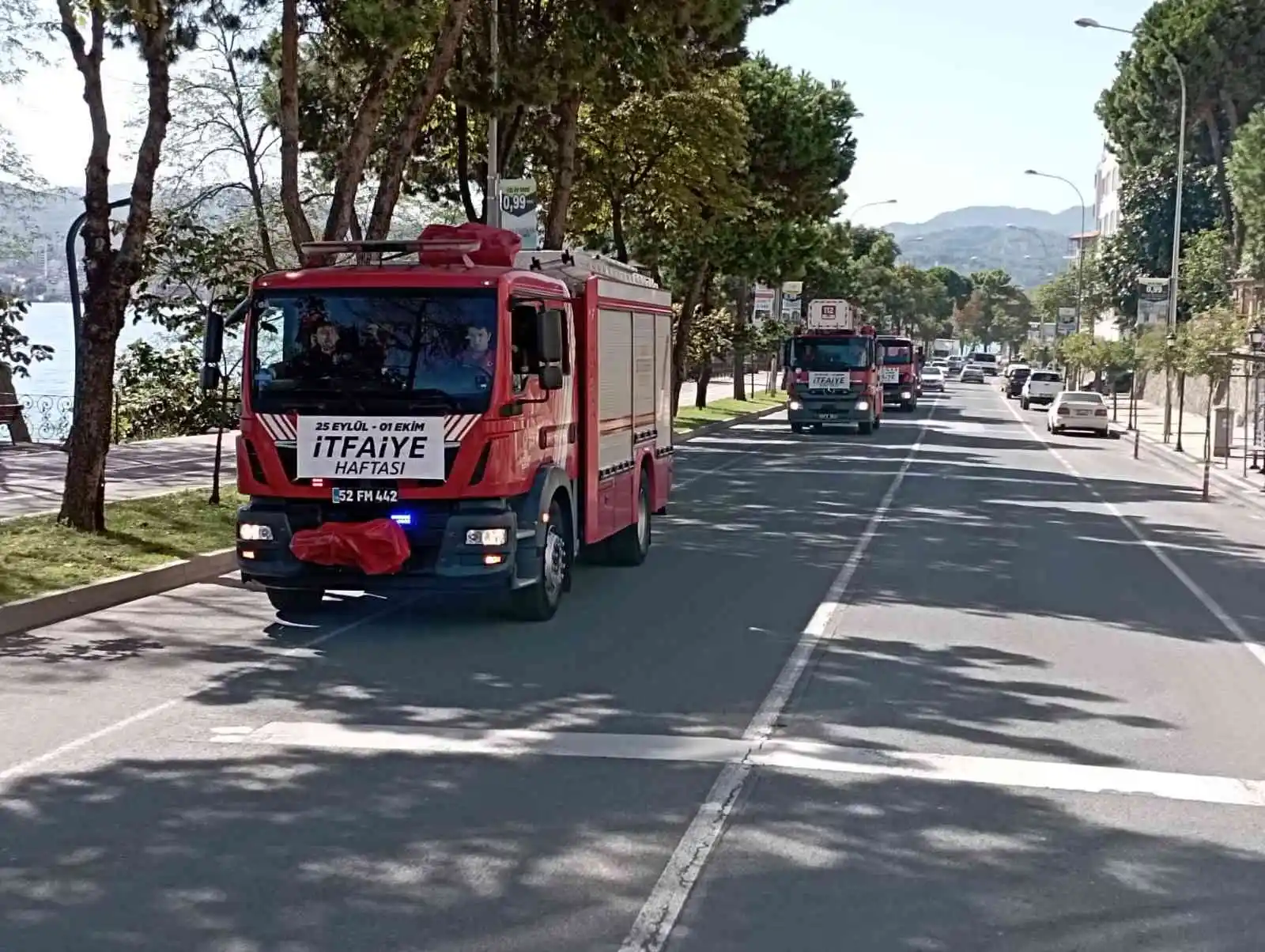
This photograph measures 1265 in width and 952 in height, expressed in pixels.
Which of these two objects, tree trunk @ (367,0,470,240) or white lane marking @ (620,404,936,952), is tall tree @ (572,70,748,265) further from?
white lane marking @ (620,404,936,952)

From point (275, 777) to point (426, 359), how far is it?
453 cm

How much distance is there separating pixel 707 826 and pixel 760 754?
134cm

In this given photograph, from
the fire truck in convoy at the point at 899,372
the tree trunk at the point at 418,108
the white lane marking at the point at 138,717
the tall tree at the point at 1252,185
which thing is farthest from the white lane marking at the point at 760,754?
the tall tree at the point at 1252,185

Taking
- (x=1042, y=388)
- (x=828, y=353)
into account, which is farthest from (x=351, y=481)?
(x=1042, y=388)

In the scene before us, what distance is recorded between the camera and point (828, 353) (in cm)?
4091

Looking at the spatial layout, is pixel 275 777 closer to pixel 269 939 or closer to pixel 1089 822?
pixel 269 939

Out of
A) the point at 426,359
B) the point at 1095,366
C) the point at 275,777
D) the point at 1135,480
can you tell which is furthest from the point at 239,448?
the point at 1095,366

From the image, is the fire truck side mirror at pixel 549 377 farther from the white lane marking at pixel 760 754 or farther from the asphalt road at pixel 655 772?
the white lane marking at pixel 760 754

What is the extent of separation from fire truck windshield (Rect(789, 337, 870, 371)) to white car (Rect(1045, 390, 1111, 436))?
27.7 feet

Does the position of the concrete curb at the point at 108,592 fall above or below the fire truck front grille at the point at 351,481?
below

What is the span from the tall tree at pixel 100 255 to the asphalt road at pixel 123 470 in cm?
199

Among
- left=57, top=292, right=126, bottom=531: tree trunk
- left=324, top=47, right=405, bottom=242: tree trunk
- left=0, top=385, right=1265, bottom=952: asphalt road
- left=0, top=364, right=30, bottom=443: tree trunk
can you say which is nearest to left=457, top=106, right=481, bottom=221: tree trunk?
left=324, top=47, right=405, bottom=242: tree trunk

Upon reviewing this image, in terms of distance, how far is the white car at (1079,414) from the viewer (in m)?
46.5

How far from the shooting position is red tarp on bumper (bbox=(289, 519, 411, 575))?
11.2 metres
